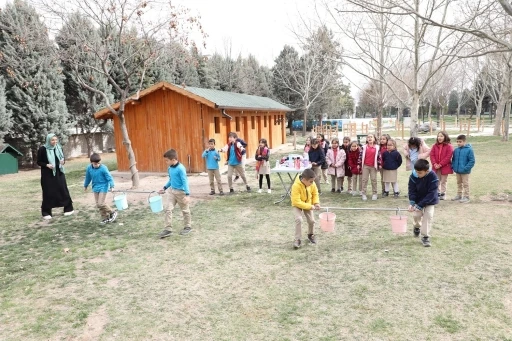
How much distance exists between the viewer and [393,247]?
5840mm

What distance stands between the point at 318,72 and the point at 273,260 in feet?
93.0

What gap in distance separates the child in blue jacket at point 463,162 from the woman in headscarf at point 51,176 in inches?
351

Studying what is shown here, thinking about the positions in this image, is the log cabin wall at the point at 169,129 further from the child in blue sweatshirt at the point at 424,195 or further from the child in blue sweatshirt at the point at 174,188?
the child in blue sweatshirt at the point at 424,195

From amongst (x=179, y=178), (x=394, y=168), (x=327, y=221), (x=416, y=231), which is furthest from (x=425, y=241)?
(x=179, y=178)

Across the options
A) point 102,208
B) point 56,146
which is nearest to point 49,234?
point 102,208

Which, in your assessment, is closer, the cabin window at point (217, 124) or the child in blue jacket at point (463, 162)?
the child in blue jacket at point (463, 162)

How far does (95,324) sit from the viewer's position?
3941 millimetres

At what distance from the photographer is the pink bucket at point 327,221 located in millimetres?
6234

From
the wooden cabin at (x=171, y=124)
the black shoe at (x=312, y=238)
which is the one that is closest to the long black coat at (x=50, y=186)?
the black shoe at (x=312, y=238)

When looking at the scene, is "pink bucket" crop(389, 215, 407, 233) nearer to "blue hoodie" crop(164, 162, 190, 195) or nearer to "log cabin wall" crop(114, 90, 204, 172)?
"blue hoodie" crop(164, 162, 190, 195)

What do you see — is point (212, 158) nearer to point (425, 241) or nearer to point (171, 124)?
point (171, 124)

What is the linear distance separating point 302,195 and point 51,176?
590 cm

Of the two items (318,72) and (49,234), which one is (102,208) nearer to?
(49,234)

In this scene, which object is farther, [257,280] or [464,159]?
[464,159]
